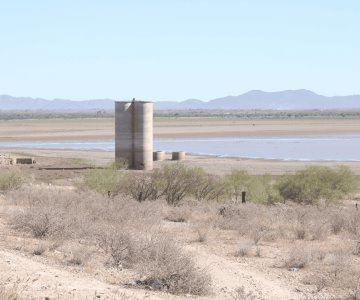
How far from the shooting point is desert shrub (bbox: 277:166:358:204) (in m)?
36.0

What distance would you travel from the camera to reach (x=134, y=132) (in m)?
54.4

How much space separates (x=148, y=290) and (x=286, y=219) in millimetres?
11881

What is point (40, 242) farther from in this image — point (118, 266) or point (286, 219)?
point (286, 219)

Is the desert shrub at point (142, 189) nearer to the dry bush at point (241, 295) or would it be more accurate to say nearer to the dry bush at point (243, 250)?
the dry bush at point (243, 250)

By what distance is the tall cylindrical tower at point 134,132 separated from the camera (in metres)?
54.2

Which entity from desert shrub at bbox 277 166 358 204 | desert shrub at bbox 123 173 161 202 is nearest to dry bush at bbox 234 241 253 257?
desert shrub at bbox 123 173 161 202

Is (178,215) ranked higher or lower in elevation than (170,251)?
lower

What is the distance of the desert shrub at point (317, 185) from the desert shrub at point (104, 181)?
8.05 m

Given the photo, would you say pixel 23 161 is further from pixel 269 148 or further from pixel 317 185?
pixel 269 148

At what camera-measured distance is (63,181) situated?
4634 cm

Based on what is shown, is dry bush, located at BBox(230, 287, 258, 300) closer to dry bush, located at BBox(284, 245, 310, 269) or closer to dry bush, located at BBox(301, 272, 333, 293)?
dry bush, located at BBox(301, 272, 333, 293)

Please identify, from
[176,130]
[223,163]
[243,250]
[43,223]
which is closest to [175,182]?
[243,250]

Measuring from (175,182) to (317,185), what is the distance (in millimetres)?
6972

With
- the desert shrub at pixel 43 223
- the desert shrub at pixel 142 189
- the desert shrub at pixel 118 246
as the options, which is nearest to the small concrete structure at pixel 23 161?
the desert shrub at pixel 142 189
